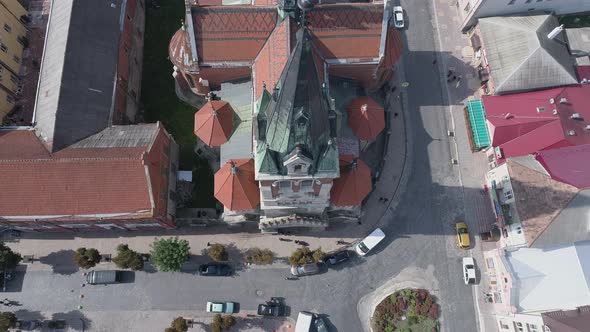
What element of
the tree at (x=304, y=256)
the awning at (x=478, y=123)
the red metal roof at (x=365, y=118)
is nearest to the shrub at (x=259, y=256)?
the tree at (x=304, y=256)

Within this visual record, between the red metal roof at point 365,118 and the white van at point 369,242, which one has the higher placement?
the red metal roof at point 365,118

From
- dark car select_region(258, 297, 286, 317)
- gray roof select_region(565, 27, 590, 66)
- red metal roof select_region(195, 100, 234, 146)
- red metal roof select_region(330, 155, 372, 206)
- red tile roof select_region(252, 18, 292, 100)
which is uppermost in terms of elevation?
gray roof select_region(565, 27, 590, 66)

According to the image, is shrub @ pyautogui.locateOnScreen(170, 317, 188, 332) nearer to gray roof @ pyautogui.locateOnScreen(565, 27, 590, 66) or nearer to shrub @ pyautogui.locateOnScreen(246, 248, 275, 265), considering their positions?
shrub @ pyautogui.locateOnScreen(246, 248, 275, 265)

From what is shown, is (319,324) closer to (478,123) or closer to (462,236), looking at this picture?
(462,236)

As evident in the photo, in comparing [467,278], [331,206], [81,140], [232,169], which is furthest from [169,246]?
[467,278]

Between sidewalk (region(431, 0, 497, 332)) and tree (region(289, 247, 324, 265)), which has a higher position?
sidewalk (region(431, 0, 497, 332))

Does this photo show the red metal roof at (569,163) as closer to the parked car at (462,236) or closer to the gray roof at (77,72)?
the parked car at (462,236)

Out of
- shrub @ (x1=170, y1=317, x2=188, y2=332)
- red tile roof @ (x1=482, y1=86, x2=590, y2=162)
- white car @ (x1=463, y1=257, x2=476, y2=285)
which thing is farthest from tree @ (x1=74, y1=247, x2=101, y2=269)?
red tile roof @ (x1=482, y1=86, x2=590, y2=162)
